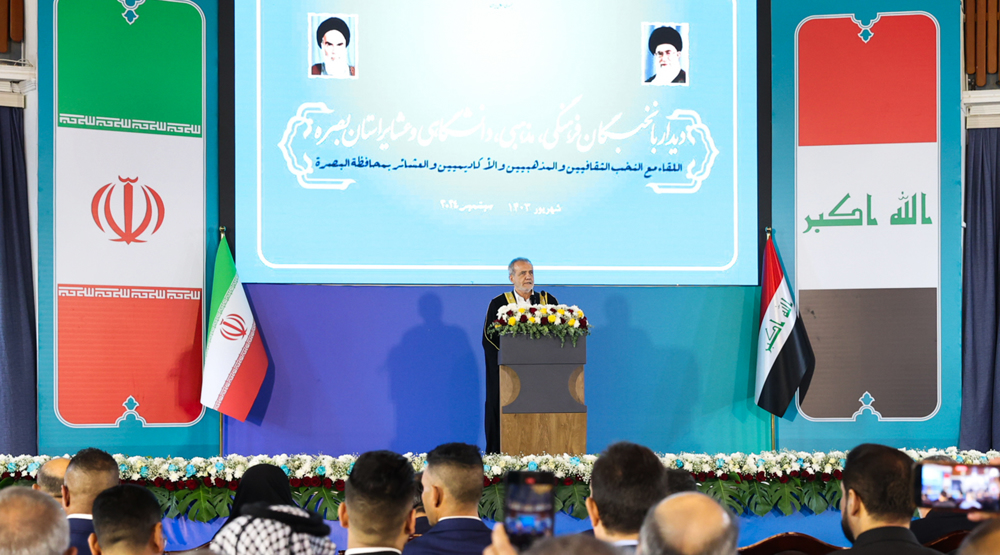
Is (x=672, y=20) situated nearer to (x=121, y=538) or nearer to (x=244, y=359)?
(x=244, y=359)

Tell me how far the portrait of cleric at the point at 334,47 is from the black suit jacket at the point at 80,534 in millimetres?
4186

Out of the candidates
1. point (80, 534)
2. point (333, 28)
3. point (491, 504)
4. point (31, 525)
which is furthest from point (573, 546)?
point (333, 28)

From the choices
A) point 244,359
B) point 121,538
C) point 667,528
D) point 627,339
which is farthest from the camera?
point 627,339

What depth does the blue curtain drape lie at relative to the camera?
5.68 m

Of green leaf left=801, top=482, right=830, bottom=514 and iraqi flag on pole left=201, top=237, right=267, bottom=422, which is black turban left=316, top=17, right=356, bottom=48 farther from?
green leaf left=801, top=482, right=830, bottom=514

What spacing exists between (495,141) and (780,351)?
2.47 m

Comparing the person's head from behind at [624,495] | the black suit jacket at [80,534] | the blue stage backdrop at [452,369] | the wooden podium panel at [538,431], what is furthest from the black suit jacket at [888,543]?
the blue stage backdrop at [452,369]

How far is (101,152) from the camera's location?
5930 mm

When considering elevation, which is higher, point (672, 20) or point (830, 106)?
point (672, 20)

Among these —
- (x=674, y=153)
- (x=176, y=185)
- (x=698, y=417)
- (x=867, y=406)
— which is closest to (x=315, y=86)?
(x=176, y=185)

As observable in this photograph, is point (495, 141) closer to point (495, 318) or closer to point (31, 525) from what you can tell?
point (495, 318)

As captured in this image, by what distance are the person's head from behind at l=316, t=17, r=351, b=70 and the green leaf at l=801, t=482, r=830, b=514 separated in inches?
158

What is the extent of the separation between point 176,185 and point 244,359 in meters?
1.25

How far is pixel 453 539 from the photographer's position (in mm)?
2221
